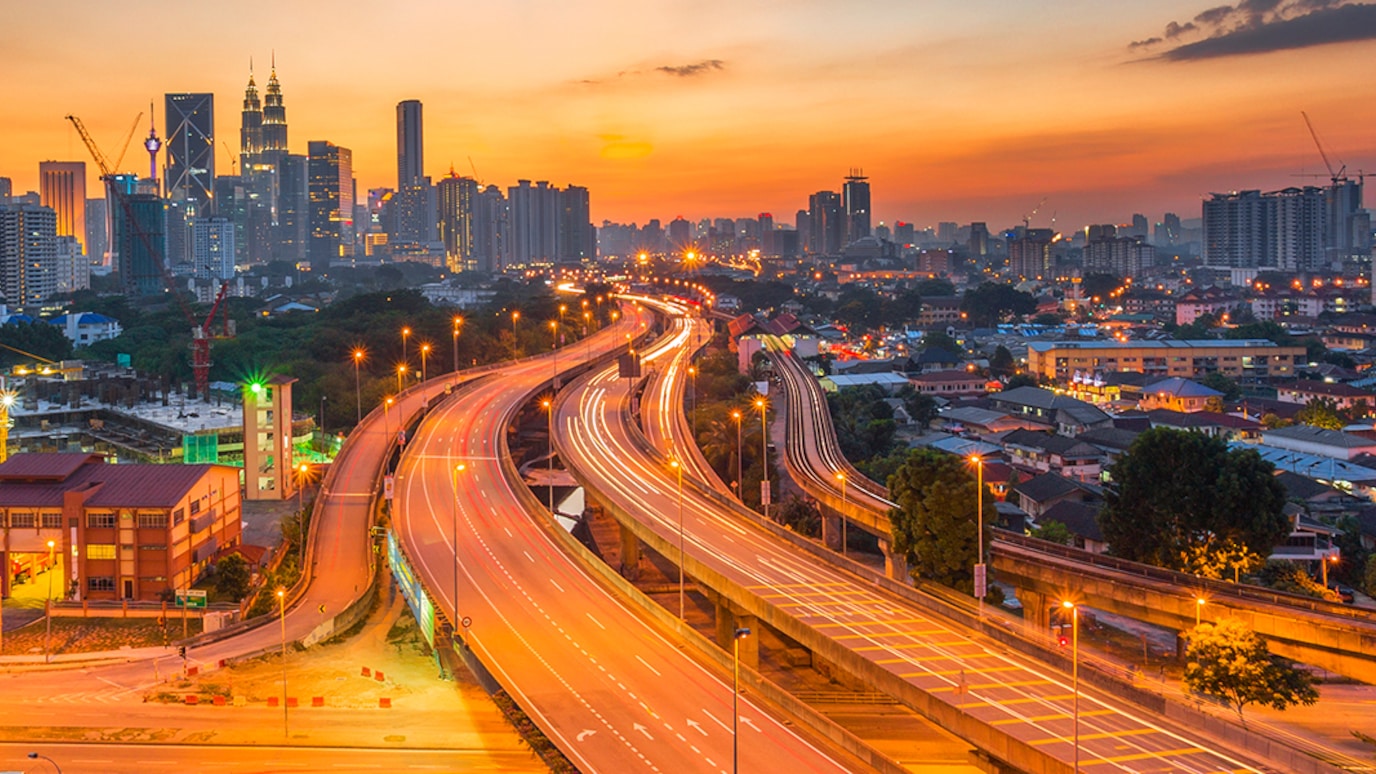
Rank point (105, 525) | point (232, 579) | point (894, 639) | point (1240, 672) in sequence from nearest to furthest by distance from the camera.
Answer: point (1240, 672), point (894, 639), point (105, 525), point (232, 579)

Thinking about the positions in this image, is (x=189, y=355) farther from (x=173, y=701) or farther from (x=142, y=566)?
(x=173, y=701)

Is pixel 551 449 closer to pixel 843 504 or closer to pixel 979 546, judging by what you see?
pixel 843 504

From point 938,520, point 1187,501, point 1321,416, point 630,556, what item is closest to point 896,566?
point 938,520

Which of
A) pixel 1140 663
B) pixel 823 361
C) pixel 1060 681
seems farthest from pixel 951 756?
pixel 823 361

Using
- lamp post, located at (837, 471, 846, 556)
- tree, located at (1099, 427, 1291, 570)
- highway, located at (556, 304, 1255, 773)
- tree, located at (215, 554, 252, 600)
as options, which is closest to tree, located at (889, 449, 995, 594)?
highway, located at (556, 304, 1255, 773)

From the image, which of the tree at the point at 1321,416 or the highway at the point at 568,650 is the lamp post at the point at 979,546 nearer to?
the highway at the point at 568,650

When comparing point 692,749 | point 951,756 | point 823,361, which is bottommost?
point 951,756

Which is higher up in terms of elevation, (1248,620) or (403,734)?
(1248,620)
